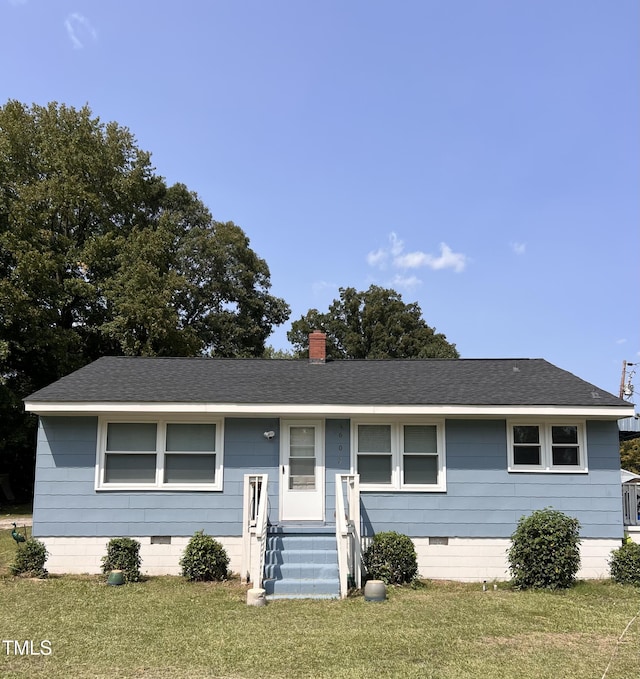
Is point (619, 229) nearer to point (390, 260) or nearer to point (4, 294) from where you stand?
point (390, 260)

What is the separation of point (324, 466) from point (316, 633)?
3.93 metres

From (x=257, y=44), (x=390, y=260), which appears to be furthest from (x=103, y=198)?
(x=257, y=44)

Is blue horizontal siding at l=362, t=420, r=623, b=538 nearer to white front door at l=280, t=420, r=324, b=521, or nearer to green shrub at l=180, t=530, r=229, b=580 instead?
white front door at l=280, t=420, r=324, b=521

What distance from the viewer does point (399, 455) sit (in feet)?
32.9

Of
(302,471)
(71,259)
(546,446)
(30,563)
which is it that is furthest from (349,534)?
(71,259)

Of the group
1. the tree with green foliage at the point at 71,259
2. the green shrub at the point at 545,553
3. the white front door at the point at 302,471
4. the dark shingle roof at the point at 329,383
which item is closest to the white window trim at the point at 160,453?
the dark shingle roof at the point at 329,383

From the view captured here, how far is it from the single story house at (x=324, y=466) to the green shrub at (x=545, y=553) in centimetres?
74

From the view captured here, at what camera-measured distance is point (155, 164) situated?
29688 mm

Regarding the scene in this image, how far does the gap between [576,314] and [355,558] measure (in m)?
10.9

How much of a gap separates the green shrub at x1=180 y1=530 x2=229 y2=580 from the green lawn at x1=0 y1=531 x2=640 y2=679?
32 cm

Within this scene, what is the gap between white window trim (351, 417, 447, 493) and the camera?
990 cm

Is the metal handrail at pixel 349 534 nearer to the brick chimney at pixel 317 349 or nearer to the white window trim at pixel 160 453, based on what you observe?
the white window trim at pixel 160 453

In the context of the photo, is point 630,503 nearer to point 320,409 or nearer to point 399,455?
point 399,455

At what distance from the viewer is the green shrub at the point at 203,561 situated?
9094 mm
